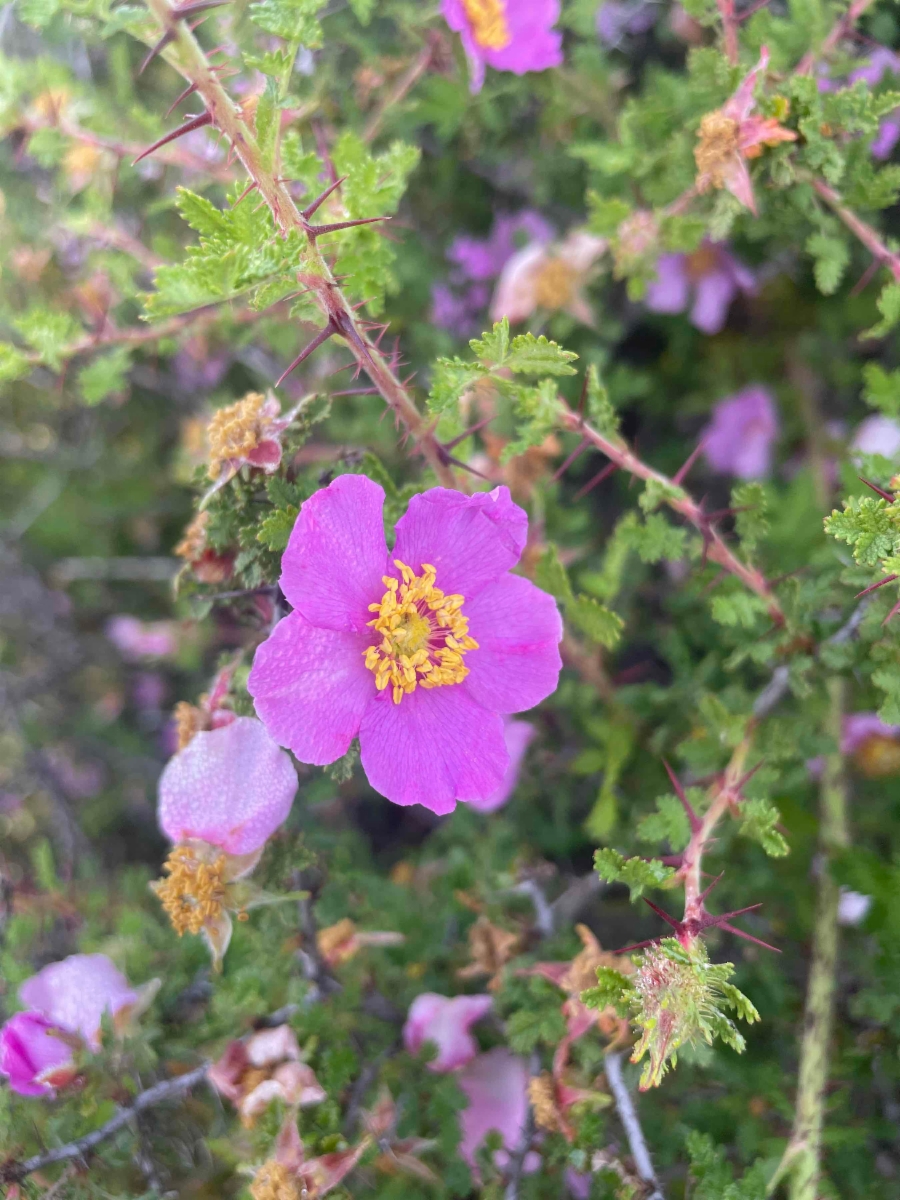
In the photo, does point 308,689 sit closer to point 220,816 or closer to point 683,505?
point 220,816

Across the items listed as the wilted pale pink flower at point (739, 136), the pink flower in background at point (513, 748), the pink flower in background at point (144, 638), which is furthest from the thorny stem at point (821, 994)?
the pink flower in background at point (144, 638)

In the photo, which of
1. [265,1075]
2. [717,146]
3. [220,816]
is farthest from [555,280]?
[265,1075]

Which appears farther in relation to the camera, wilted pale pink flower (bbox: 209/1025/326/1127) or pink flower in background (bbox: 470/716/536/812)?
pink flower in background (bbox: 470/716/536/812)

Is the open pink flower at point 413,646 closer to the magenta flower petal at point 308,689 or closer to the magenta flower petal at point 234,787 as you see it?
the magenta flower petal at point 308,689

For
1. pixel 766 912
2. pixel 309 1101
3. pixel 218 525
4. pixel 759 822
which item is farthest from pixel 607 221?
pixel 309 1101

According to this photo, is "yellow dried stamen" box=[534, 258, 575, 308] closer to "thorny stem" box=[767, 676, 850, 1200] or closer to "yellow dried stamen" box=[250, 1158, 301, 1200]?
"thorny stem" box=[767, 676, 850, 1200]

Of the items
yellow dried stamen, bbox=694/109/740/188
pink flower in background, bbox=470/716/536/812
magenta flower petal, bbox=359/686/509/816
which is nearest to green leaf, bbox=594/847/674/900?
magenta flower petal, bbox=359/686/509/816
